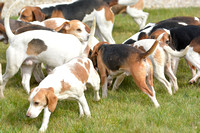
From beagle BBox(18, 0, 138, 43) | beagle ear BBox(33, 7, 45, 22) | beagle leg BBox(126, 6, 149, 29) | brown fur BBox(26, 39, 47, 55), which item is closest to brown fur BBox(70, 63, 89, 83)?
brown fur BBox(26, 39, 47, 55)

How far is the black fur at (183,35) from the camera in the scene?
6.79 meters

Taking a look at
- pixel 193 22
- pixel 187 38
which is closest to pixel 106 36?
pixel 193 22

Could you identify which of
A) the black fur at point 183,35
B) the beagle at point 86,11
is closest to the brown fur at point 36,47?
the black fur at point 183,35

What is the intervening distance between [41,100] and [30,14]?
477 centimetres

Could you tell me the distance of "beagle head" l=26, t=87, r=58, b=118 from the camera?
4488 millimetres

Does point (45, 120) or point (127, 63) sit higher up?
point (127, 63)

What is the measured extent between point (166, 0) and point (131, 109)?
43.0ft

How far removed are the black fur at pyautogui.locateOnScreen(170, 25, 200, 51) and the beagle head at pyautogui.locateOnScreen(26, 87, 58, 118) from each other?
10.6ft

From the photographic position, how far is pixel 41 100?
449 centimetres

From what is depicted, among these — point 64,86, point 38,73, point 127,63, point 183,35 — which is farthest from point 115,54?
point 38,73

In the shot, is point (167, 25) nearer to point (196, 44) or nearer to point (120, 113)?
point (196, 44)

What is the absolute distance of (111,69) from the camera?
6.19 m

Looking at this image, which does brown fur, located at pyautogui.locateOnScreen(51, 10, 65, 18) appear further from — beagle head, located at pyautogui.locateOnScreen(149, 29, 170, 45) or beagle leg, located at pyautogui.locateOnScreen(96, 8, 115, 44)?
beagle head, located at pyautogui.locateOnScreen(149, 29, 170, 45)

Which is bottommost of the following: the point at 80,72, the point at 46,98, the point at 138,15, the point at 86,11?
the point at 138,15
